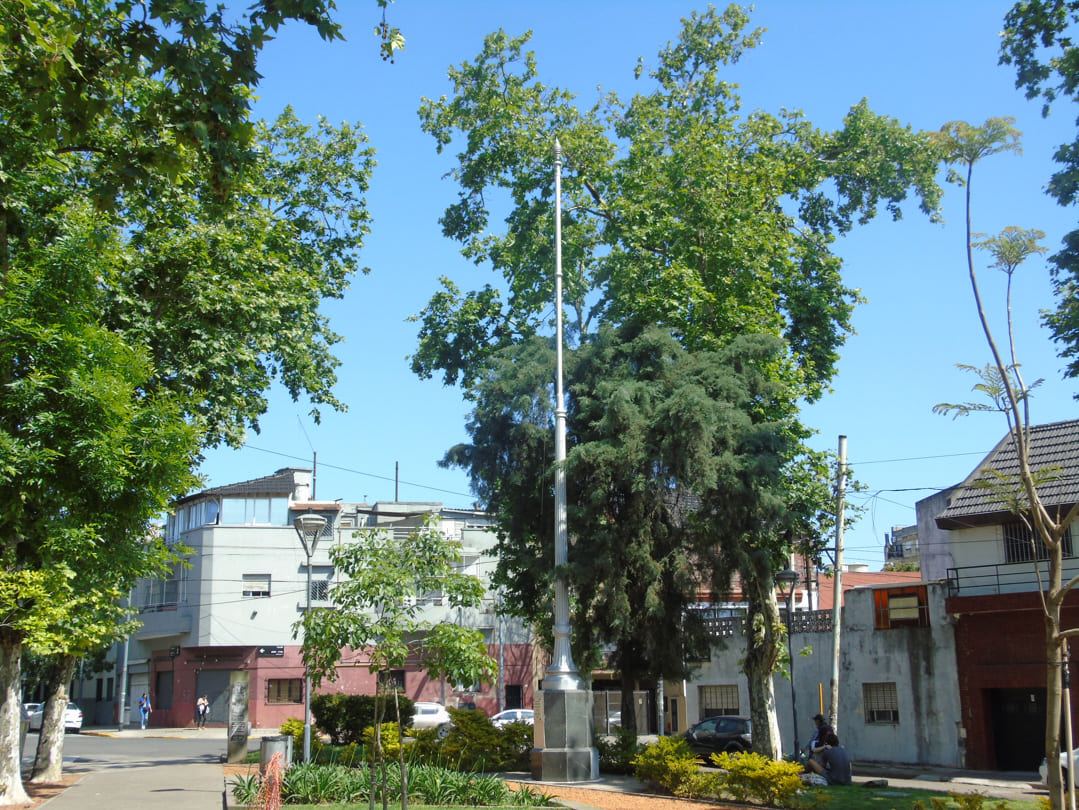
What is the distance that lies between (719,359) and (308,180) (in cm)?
1135

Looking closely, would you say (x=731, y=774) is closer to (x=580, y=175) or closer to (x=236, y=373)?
(x=236, y=373)

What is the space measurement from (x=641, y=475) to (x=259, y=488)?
3084 cm

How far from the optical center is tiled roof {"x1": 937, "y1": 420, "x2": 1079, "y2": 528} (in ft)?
80.5

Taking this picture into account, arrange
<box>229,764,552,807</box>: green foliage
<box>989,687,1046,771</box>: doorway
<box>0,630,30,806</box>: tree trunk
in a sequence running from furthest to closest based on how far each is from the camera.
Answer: <box>989,687,1046,771</box>: doorway → <box>0,630,30,806</box>: tree trunk → <box>229,764,552,807</box>: green foliage

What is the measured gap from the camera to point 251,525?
152 ft

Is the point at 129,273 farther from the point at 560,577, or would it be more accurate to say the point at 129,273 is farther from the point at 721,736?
the point at 721,736

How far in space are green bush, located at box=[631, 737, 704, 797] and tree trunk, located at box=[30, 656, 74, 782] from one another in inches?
450

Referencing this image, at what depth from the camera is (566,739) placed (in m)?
17.0

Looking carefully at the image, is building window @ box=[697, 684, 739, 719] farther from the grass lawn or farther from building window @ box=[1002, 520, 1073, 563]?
the grass lawn

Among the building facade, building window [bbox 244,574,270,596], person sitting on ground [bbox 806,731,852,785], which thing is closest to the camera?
person sitting on ground [bbox 806,731,852,785]

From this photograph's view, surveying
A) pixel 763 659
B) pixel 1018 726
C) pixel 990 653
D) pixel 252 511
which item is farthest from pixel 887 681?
pixel 252 511

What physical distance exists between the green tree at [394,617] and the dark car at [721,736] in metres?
15.0

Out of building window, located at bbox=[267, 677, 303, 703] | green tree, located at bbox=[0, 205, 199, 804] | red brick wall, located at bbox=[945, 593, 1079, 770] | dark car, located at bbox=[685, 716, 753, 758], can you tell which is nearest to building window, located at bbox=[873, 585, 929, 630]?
red brick wall, located at bbox=[945, 593, 1079, 770]

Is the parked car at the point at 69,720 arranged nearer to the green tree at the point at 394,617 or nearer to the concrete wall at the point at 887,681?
the concrete wall at the point at 887,681
